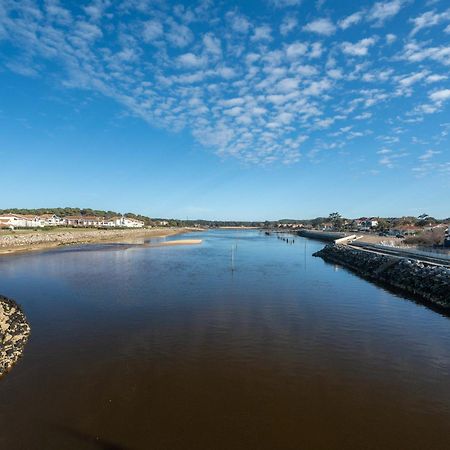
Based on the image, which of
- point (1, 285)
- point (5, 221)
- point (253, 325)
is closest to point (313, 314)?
point (253, 325)

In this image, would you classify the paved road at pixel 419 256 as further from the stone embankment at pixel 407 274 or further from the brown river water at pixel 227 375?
the brown river water at pixel 227 375

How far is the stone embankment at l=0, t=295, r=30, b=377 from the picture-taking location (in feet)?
37.0

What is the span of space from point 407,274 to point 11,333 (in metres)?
27.0

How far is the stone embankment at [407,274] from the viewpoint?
21484 millimetres

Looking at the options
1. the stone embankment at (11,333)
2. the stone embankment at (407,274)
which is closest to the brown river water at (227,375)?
the stone embankment at (11,333)

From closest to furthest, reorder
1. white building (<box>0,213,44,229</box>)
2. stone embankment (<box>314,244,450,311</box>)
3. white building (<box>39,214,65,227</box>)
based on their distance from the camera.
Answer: stone embankment (<box>314,244,450,311</box>), white building (<box>0,213,44,229</box>), white building (<box>39,214,65,227</box>)

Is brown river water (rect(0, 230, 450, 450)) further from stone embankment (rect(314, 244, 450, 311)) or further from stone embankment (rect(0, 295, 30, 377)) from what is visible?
stone embankment (rect(314, 244, 450, 311))

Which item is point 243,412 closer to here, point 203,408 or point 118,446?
point 203,408

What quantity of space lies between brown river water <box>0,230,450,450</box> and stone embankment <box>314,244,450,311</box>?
6.06ft

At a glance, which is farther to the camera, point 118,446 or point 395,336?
point 395,336

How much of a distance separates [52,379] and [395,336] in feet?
45.6

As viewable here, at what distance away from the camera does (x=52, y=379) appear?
33.6ft

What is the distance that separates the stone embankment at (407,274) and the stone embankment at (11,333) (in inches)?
877

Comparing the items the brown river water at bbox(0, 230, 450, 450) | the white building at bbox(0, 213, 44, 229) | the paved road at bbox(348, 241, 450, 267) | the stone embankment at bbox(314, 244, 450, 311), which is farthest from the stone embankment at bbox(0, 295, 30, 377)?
the white building at bbox(0, 213, 44, 229)
